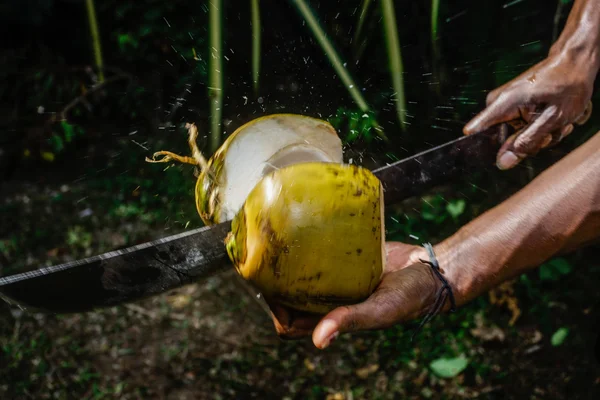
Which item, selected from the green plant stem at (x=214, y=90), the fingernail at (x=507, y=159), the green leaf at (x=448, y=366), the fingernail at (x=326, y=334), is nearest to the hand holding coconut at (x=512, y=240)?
the fingernail at (x=326, y=334)

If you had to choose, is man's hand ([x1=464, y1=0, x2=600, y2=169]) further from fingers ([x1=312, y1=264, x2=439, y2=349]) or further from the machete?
the machete

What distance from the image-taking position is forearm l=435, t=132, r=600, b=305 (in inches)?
51.6

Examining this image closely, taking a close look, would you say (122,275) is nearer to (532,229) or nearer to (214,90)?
(532,229)

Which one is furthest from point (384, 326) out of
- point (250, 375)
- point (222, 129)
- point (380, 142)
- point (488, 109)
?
point (222, 129)

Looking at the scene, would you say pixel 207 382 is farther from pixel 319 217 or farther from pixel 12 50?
pixel 12 50

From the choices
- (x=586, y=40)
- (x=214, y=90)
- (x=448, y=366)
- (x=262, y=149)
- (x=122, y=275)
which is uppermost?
(x=586, y=40)

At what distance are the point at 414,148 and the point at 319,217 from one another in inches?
76.0

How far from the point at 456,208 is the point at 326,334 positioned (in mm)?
1775

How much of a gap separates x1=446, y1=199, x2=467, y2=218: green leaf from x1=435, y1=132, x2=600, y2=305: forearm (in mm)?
1187

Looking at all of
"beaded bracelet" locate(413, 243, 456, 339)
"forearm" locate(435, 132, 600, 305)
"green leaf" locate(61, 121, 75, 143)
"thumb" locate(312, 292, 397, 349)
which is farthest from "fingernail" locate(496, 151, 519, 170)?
"green leaf" locate(61, 121, 75, 143)

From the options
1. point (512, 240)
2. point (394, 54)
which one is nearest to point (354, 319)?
point (512, 240)

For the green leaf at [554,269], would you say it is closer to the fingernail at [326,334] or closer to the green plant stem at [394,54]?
the green plant stem at [394,54]

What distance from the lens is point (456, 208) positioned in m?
2.63

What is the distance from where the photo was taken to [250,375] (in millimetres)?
2291
